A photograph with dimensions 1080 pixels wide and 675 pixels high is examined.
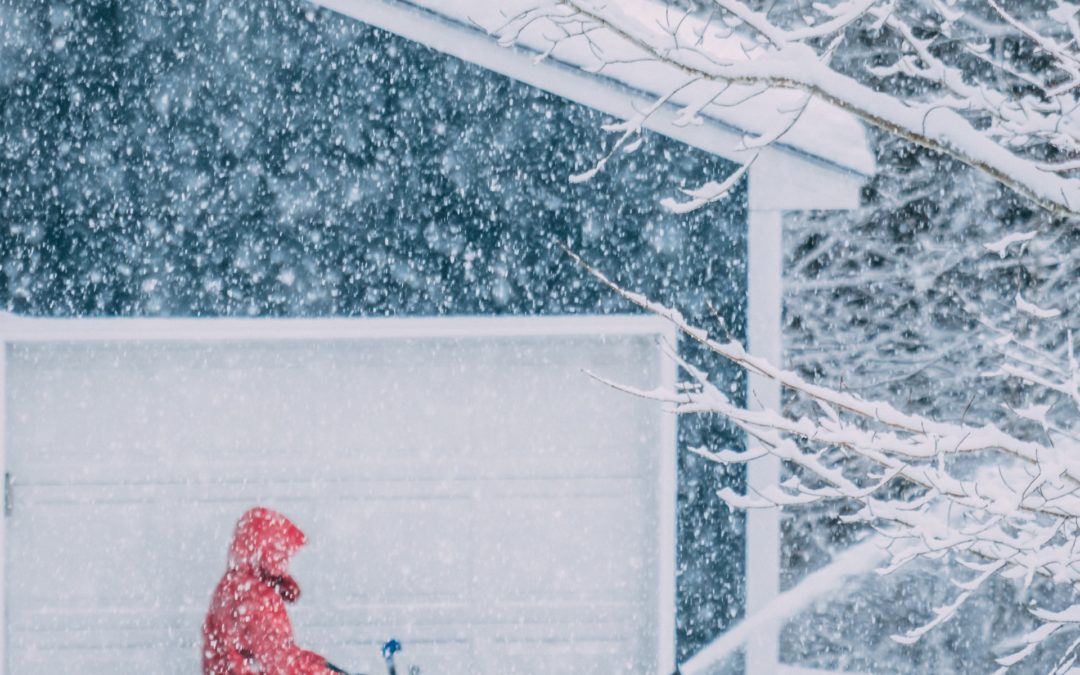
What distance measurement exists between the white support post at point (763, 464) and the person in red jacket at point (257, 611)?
6.82 ft

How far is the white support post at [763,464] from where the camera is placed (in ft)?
18.0

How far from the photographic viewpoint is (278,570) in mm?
4910

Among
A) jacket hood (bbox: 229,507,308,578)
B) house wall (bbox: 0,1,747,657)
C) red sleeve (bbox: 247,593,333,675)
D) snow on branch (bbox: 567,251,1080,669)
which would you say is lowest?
red sleeve (bbox: 247,593,333,675)

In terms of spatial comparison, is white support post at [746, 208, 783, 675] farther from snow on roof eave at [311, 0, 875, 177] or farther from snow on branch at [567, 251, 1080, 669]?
snow on branch at [567, 251, 1080, 669]

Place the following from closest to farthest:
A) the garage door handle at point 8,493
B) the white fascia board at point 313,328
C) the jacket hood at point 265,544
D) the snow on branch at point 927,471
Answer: the snow on branch at point 927,471, the jacket hood at point 265,544, the white fascia board at point 313,328, the garage door handle at point 8,493

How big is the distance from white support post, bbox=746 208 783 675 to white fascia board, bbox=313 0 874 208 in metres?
0.35

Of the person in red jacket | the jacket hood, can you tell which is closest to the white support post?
the person in red jacket

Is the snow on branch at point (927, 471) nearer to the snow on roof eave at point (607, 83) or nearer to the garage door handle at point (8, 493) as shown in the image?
the snow on roof eave at point (607, 83)

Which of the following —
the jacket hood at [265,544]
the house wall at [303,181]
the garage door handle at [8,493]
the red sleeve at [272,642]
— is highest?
the house wall at [303,181]

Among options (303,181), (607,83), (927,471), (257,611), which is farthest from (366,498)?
(927,471)

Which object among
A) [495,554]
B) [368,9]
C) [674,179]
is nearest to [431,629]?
[495,554]

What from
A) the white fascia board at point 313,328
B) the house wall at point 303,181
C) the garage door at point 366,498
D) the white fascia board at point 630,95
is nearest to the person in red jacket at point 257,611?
the garage door at point 366,498

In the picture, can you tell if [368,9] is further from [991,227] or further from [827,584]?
[991,227]

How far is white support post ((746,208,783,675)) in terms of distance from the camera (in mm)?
5484
